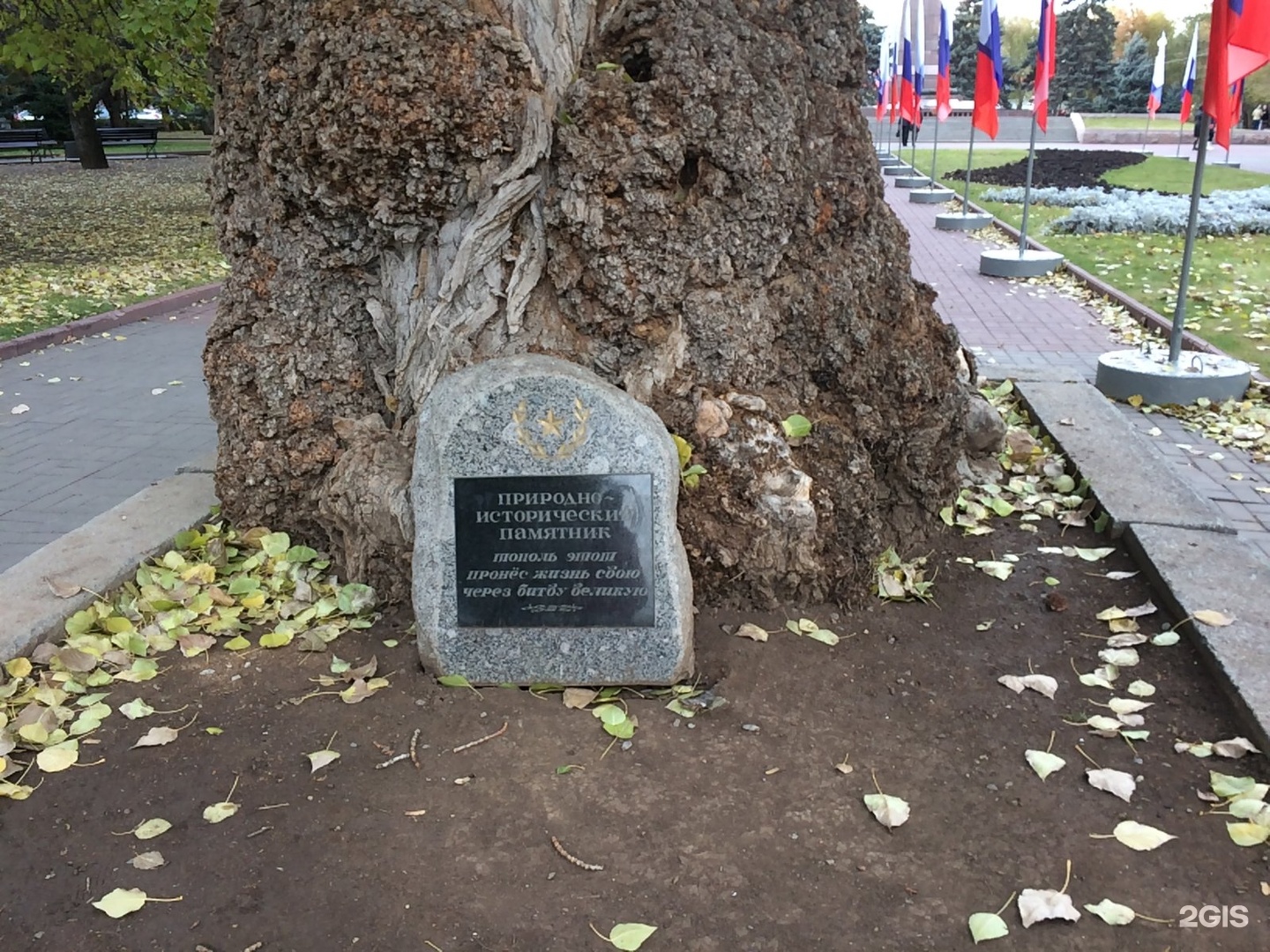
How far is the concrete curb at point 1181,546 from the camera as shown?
9.98ft

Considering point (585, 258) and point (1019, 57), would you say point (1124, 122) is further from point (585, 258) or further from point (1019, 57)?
point (585, 258)

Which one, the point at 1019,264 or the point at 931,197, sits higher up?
the point at 931,197

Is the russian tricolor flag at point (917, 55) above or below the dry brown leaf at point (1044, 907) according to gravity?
above

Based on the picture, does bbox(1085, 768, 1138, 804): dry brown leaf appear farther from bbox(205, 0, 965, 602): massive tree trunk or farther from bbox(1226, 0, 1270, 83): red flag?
bbox(1226, 0, 1270, 83): red flag

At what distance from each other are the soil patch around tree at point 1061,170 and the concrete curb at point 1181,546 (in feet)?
53.6

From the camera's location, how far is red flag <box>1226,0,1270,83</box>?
17.4 ft

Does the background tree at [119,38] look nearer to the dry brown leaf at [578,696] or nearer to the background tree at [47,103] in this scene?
the dry brown leaf at [578,696]

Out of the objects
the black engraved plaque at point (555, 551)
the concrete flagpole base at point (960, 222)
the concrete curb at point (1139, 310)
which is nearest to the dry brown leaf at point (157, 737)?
the black engraved plaque at point (555, 551)

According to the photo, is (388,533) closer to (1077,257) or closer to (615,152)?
(615,152)

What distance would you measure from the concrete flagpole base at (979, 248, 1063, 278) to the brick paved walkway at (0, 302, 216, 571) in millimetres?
8423

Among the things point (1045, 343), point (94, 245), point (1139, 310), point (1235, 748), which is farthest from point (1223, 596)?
point (94, 245)

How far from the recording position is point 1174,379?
6.19m

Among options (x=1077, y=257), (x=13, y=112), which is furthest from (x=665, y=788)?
(x=13, y=112)

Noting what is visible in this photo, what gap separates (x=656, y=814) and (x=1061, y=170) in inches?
944
